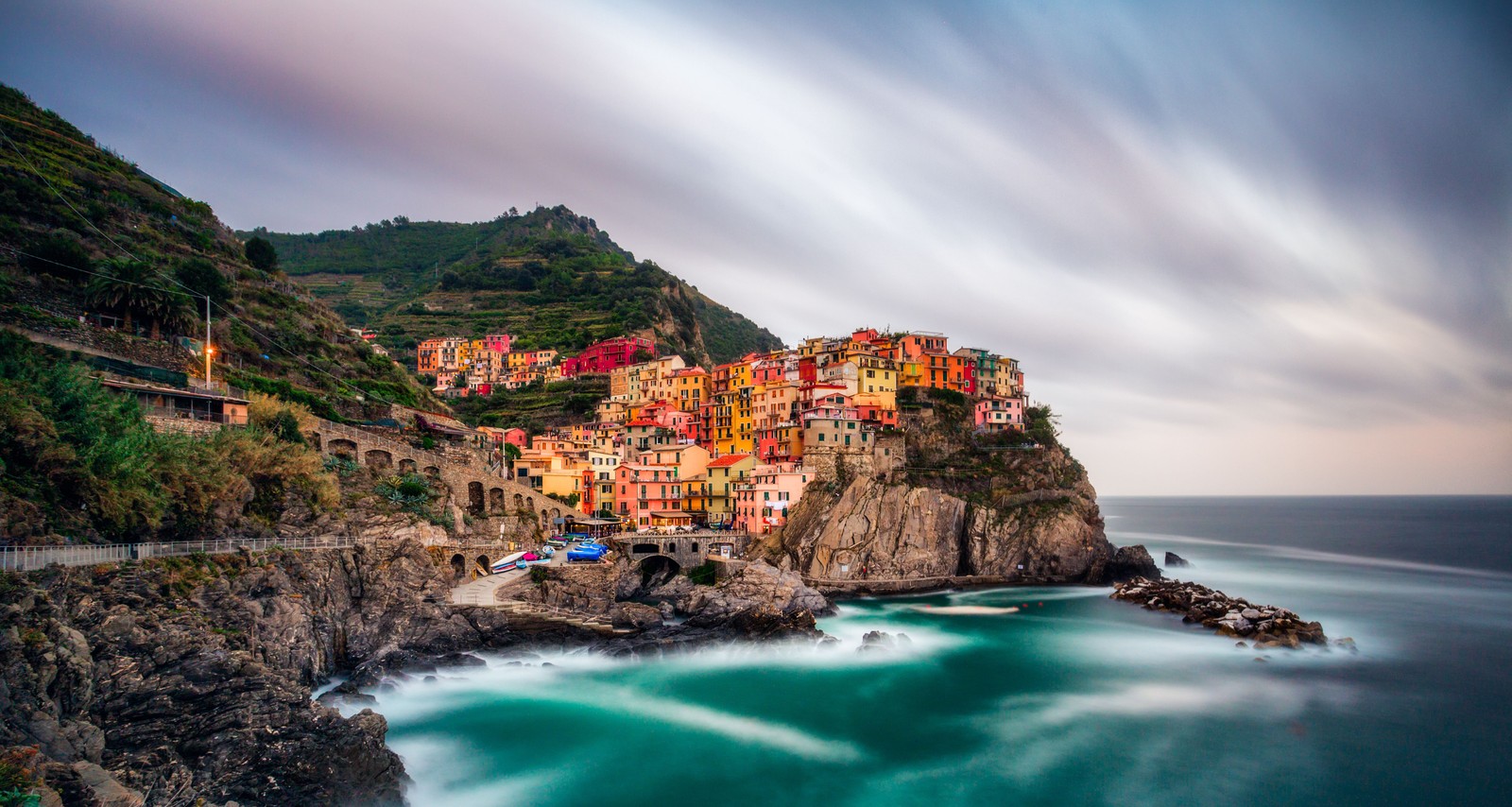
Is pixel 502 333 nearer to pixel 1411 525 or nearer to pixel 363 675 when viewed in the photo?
pixel 363 675

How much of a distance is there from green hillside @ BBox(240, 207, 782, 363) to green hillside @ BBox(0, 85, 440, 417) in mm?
37158

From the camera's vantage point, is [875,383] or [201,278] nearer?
[201,278]

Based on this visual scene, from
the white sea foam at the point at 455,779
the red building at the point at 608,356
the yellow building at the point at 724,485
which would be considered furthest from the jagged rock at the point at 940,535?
the red building at the point at 608,356

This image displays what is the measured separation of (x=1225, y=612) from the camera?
39.2 meters

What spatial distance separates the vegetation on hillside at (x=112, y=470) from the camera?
19.3 meters

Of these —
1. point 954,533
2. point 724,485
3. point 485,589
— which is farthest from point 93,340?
point 954,533

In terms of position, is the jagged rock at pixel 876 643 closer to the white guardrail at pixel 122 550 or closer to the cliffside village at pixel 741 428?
the cliffside village at pixel 741 428

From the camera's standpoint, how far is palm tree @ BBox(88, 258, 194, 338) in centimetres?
3509

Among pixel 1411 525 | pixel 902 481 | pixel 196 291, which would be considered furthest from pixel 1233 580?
pixel 1411 525

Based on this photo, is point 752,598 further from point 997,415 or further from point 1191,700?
point 997,415

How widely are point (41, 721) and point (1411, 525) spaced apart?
5564 inches

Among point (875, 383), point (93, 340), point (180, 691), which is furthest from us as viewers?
point (875, 383)

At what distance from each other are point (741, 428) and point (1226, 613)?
1380 inches

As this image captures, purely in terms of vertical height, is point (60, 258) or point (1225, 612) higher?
point (60, 258)
